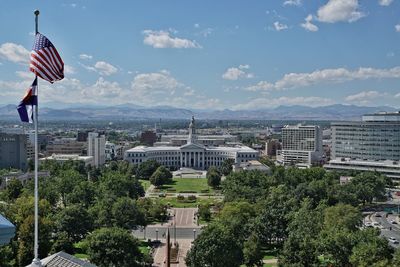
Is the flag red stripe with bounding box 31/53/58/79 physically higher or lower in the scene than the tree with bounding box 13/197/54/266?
higher

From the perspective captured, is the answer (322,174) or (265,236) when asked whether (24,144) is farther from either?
(265,236)

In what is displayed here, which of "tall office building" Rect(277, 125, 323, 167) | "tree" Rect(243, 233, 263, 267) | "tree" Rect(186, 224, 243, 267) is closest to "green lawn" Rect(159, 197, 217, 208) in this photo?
"tree" Rect(243, 233, 263, 267)

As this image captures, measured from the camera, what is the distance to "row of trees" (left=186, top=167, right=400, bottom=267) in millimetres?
41688

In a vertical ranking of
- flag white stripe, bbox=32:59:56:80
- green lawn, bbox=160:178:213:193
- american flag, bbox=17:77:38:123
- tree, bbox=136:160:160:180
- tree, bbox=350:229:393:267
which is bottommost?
green lawn, bbox=160:178:213:193

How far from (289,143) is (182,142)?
44.0 metres

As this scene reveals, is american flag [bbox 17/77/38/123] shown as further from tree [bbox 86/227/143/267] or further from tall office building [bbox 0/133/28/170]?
tall office building [bbox 0/133/28/170]

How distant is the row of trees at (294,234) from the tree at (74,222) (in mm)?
14101

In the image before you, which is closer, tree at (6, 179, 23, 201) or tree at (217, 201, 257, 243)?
tree at (217, 201, 257, 243)

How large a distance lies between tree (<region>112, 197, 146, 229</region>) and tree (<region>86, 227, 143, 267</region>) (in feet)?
51.2

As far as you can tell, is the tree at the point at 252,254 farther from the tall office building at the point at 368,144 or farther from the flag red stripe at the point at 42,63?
the tall office building at the point at 368,144

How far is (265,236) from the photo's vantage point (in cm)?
5512

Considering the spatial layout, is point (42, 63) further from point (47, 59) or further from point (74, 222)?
point (74, 222)

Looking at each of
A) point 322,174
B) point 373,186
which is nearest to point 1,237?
point 373,186

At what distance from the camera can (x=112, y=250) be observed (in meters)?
41.8
